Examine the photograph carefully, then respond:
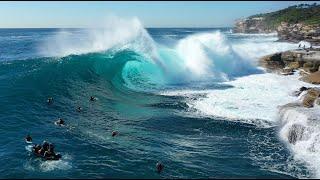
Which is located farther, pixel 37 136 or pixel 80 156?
pixel 37 136

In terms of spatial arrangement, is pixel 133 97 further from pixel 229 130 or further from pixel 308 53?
pixel 308 53

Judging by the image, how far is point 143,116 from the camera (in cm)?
3011

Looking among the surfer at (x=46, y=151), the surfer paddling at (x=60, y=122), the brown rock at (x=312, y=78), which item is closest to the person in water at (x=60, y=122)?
the surfer paddling at (x=60, y=122)

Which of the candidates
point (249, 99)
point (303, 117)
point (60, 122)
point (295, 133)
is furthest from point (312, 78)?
point (60, 122)

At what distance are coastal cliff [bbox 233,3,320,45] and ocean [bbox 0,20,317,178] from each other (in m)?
40.4

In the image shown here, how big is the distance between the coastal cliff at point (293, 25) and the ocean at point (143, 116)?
40.4 metres

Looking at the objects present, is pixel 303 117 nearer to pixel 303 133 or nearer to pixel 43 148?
pixel 303 133

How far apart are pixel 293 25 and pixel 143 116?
3890 inches

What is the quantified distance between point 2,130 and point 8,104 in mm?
4587

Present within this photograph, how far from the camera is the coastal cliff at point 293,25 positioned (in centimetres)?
9482

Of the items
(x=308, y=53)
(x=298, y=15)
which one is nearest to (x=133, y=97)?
(x=308, y=53)

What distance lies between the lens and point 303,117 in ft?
87.7

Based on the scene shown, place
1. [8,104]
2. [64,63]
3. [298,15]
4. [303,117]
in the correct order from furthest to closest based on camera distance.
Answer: [298,15], [64,63], [8,104], [303,117]

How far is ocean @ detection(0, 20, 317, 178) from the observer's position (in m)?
20.8
